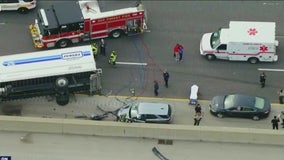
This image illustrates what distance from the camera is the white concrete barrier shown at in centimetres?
3219

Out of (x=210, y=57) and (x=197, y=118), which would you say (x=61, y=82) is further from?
(x=210, y=57)

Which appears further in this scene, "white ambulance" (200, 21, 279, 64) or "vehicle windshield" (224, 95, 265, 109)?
"white ambulance" (200, 21, 279, 64)

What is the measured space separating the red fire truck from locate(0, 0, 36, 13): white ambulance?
2.30 metres

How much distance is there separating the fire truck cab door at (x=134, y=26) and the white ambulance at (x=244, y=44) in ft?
16.3

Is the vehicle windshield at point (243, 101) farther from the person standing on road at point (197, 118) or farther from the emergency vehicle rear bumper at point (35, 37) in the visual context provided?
the emergency vehicle rear bumper at point (35, 37)

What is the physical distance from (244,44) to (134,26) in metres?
8.24

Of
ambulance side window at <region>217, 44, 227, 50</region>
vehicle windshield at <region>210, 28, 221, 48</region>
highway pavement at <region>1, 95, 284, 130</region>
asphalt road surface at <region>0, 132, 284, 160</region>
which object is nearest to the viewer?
asphalt road surface at <region>0, 132, 284, 160</region>

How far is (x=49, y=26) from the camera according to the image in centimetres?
4800

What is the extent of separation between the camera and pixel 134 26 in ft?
163

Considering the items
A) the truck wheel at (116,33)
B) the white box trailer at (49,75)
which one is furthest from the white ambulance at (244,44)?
the white box trailer at (49,75)

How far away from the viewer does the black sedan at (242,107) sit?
4212cm

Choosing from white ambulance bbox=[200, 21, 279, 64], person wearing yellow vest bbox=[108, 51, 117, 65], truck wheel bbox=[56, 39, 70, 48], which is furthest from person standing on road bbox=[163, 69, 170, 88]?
truck wheel bbox=[56, 39, 70, 48]

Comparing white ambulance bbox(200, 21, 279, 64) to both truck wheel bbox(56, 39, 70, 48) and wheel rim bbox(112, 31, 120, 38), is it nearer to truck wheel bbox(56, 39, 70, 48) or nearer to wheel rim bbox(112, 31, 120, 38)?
wheel rim bbox(112, 31, 120, 38)

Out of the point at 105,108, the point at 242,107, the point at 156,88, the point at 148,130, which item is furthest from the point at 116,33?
the point at 148,130
